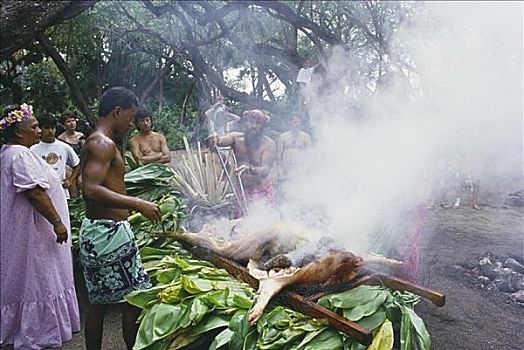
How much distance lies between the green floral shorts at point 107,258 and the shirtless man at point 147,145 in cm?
295

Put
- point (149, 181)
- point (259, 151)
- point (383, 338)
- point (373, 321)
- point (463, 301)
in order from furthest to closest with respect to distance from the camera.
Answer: point (259, 151) → point (149, 181) → point (463, 301) → point (373, 321) → point (383, 338)

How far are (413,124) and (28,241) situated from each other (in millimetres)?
3961

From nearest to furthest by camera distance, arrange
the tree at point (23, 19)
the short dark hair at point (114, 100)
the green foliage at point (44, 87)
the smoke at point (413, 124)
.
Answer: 1. the short dark hair at point (114, 100)
2. the tree at point (23, 19)
3. the smoke at point (413, 124)
4. the green foliage at point (44, 87)

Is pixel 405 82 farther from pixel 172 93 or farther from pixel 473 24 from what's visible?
pixel 172 93

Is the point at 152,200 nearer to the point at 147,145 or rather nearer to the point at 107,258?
the point at 147,145

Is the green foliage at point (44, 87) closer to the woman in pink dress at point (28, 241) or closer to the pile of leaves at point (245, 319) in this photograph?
the woman in pink dress at point (28, 241)

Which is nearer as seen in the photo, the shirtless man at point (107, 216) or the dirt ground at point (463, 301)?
the shirtless man at point (107, 216)

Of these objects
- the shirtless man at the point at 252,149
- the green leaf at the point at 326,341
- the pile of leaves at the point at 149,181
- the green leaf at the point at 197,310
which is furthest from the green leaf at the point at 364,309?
the shirtless man at the point at 252,149

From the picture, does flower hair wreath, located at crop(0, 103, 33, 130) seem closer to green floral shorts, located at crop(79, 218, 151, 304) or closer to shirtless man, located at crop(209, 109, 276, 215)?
green floral shorts, located at crop(79, 218, 151, 304)

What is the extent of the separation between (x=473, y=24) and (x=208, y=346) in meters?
4.00

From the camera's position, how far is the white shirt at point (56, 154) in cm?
482

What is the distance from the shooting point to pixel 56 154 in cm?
489

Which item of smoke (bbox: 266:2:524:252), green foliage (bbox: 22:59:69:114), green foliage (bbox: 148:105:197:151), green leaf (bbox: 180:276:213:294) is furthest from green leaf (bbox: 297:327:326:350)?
green foliage (bbox: 22:59:69:114)

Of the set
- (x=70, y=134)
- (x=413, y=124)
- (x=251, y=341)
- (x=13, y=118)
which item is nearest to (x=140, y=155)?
(x=70, y=134)
